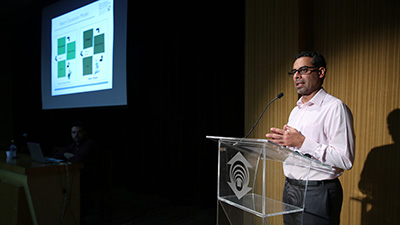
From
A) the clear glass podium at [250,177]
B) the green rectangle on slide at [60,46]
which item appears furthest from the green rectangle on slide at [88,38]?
the clear glass podium at [250,177]

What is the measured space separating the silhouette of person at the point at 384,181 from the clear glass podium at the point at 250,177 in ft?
2.77

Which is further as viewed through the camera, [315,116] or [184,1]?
[184,1]

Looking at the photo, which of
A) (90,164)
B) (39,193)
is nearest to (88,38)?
(90,164)

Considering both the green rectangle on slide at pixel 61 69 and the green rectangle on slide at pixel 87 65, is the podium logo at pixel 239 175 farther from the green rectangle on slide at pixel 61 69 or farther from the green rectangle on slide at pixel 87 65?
the green rectangle on slide at pixel 61 69

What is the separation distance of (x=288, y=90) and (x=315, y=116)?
85 cm

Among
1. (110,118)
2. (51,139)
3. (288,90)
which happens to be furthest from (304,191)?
(51,139)

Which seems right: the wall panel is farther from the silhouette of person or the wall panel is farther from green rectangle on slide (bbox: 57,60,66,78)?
green rectangle on slide (bbox: 57,60,66,78)

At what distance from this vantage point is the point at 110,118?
15.9 ft

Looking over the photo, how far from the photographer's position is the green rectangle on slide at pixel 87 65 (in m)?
3.95

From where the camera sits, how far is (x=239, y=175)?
1.33 meters

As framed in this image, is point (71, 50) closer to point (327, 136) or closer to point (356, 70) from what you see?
point (356, 70)

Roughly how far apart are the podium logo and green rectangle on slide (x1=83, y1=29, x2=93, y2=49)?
10.8 ft

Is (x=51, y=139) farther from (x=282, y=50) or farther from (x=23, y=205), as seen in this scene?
(x=282, y=50)

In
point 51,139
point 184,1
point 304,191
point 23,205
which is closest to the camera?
point 304,191
